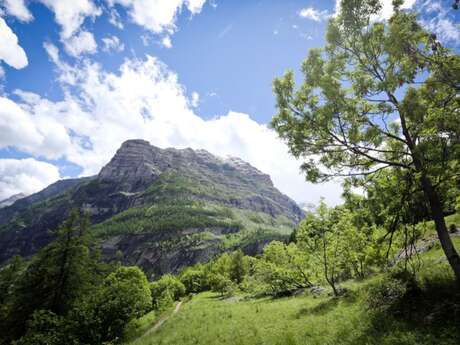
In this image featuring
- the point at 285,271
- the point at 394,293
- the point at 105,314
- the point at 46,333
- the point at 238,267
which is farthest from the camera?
the point at 238,267

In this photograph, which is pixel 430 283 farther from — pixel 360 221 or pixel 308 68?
pixel 308 68

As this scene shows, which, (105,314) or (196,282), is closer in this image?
(105,314)

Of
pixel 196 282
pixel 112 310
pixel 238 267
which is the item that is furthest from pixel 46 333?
pixel 196 282

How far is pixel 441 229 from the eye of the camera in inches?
356

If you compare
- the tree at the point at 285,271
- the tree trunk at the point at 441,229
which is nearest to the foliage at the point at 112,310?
the tree at the point at 285,271

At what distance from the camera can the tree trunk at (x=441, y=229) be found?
28.8 ft

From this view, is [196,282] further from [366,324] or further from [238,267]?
[366,324]

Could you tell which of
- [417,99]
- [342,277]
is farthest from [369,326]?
[342,277]

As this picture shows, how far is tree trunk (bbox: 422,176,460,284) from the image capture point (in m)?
8.79

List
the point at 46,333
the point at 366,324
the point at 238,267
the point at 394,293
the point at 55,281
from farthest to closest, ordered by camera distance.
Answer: the point at 238,267, the point at 55,281, the point at 46,333, the point at 394,293, the point at 366,324

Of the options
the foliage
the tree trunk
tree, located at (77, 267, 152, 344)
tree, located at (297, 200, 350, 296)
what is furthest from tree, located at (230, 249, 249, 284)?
the tree trunk

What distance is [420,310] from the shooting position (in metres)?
10.2

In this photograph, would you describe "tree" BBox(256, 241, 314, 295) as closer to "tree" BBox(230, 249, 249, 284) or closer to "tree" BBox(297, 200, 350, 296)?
"tree" BBox(297, 200, 350, 296)

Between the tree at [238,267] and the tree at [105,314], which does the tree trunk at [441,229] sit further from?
the tree at [238,267]
